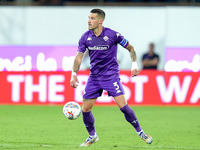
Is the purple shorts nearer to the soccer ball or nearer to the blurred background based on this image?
the soccer ball

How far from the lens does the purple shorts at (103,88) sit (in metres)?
8.38

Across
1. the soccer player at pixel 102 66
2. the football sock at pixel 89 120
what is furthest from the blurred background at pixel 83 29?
the soccer player at pixel 102 66

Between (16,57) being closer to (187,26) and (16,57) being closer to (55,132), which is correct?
(187,26)

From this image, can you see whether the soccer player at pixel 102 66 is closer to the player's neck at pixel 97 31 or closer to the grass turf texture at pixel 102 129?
the player's neck at pixel 97 31

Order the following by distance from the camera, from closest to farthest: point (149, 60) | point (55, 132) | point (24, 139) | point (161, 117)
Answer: point (24, 139) → point (55, 132) → point (161, 117) → point (149, 60)

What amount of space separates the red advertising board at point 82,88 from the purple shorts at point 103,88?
8.09 m

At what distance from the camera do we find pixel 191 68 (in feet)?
57.3

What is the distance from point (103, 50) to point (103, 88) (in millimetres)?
590

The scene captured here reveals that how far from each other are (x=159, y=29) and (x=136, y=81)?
2.65m

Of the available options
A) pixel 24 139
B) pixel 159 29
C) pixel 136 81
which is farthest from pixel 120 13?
pixel 24 139

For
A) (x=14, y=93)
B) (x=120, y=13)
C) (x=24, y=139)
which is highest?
(x=120, y=13)

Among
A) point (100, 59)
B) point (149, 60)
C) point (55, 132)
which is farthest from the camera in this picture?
point (149, 60)

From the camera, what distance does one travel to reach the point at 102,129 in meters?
11.3

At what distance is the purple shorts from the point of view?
27.5 ft
